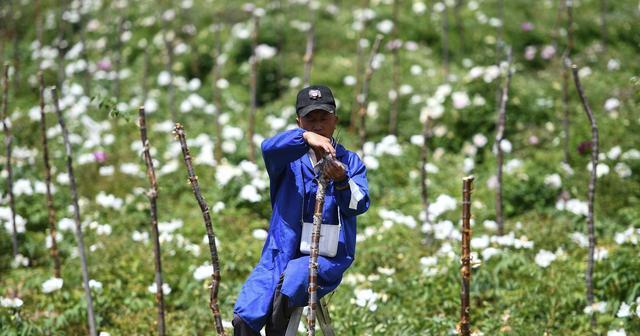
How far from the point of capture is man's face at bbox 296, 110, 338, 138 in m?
3.03

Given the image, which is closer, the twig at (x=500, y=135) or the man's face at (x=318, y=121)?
the man's face at (x=318, y=121)

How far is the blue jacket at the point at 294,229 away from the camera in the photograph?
3000mm

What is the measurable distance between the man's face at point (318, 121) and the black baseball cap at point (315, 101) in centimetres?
2

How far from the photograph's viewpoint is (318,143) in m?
2.78

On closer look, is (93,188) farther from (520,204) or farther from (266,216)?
(520,204)

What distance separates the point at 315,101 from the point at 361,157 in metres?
3.92

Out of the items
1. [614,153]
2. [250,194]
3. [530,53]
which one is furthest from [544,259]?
[530,53]

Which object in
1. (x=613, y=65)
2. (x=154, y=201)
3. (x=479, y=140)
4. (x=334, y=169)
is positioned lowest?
(x=479, y=140)

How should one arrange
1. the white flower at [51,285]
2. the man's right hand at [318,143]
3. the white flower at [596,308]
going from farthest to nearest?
the white flower at [51,285] → the white flower at [596,308] → the man's right hand at [318,143]

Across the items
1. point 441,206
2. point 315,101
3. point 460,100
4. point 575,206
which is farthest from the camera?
point 460,100

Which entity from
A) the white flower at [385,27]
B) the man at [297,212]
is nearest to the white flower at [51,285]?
the man at [297,212]

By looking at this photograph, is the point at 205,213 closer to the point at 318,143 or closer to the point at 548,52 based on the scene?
the point at 318,143

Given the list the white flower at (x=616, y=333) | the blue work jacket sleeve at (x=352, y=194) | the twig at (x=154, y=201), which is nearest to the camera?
the blue work jacket sleeve at (x=352, y=194)

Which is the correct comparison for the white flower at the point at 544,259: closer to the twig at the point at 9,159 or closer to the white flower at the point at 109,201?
the white flower at the point at 109,201
